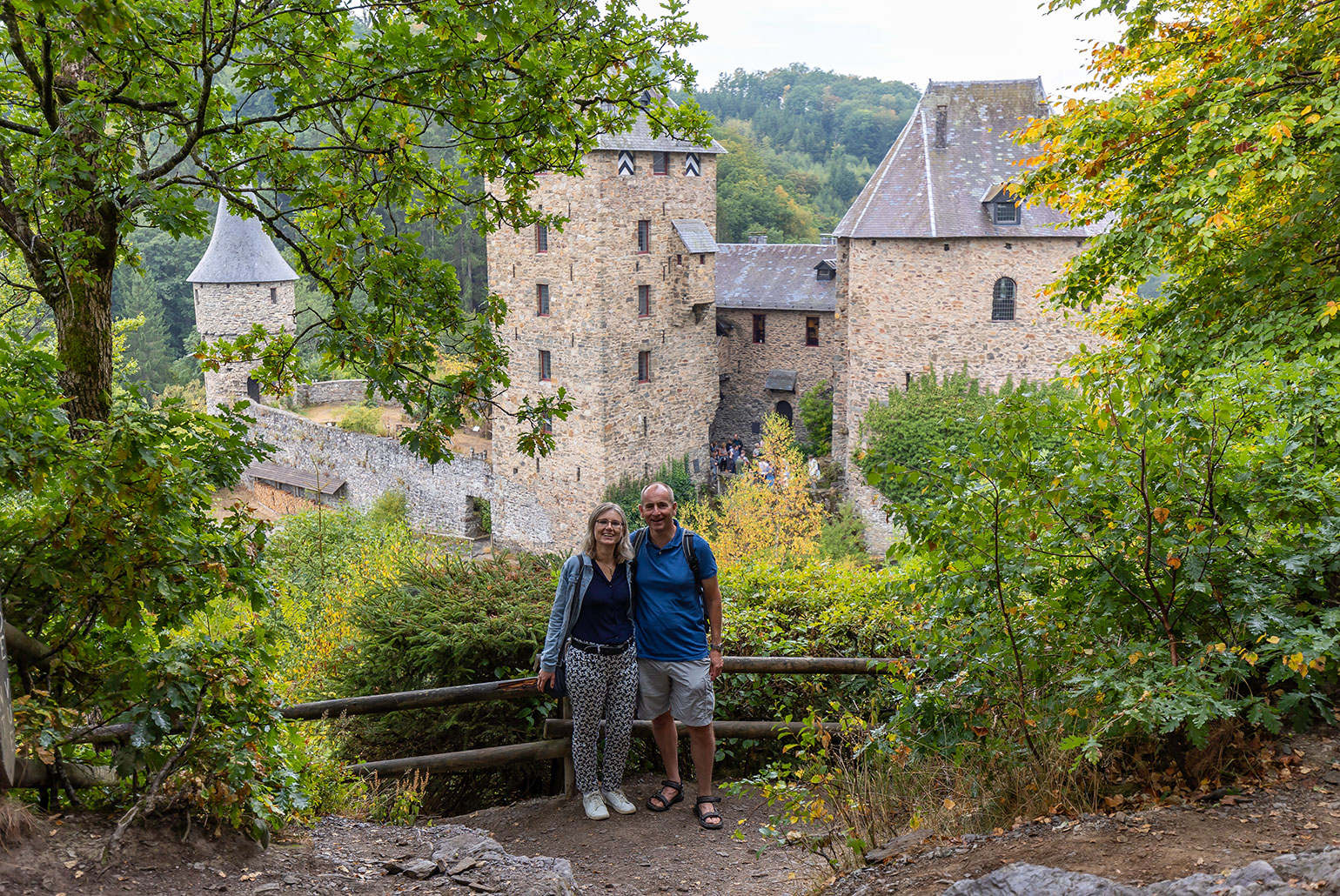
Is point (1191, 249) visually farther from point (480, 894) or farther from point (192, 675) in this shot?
point (192, 675)

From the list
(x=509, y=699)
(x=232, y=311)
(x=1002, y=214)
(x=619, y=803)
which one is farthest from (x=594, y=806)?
(x=232, y=311)

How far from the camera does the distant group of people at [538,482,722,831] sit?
421cm

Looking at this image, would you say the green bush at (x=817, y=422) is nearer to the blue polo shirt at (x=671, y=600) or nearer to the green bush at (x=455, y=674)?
the green bush at (x=455, y=674)

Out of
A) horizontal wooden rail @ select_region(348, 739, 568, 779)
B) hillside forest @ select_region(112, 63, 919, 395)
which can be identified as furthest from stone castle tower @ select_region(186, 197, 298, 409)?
horizontal wooden rail @ select_region(348, 739, 568, 779)

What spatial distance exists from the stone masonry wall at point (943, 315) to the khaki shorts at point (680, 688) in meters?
20.8

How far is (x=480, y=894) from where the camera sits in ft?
10.4

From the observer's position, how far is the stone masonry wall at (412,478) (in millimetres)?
26953

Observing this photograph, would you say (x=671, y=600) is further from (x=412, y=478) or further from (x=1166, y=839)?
(x=412, y=478)

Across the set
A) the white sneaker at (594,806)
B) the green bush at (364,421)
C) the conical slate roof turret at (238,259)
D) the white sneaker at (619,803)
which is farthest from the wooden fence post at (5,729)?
the conical slate roof turret at (238,259)

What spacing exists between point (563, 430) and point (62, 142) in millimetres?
22635

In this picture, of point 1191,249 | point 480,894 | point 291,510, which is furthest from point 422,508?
point 480,894

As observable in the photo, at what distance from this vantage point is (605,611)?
4.23 m

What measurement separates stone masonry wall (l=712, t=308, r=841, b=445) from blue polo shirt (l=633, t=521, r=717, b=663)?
26356 mm

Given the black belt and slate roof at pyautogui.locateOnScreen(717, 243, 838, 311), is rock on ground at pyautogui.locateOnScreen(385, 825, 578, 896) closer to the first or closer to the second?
the black belt
